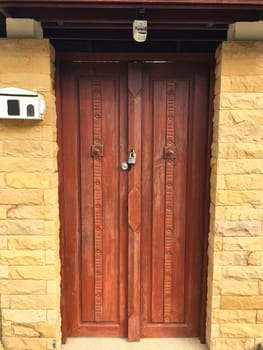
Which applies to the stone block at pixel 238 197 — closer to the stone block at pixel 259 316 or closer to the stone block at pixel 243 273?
the stone block at pixel 243 273

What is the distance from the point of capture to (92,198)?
Answer: 2.52 metres

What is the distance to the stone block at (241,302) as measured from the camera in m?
2.37

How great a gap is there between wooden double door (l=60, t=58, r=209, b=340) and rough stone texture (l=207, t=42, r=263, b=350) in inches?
8.2

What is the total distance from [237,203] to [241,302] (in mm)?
Result: 747

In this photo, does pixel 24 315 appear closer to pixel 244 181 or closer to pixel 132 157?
pixel 132 157

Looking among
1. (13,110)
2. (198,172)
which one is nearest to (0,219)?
(13,110)

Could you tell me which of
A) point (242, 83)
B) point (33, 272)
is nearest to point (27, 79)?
point (33, 272)

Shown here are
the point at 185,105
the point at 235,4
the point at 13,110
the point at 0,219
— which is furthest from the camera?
the point at 185,105

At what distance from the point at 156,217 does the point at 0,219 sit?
45.7 inches

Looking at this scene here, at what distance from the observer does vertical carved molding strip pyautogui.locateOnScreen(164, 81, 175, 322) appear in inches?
96.7

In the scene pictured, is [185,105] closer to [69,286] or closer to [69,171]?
[69,171]

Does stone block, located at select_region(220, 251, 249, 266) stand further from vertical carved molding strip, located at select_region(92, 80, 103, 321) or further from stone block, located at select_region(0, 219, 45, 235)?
stone block, located at select_region(0, 219, 45, 235)

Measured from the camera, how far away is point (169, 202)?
2.54 meters

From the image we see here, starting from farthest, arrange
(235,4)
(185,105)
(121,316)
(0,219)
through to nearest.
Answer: (121,316) → (185,105) → (0,219) → (235,4)
